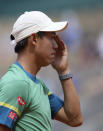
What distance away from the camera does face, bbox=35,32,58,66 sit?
2.25 m

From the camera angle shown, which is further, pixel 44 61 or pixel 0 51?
pixel 0 51

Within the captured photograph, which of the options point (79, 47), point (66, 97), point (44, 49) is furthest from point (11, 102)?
point (79, 47)

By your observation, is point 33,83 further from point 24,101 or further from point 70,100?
point 70,100

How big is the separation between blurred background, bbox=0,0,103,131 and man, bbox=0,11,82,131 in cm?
390

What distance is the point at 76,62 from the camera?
330 inches

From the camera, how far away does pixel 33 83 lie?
84.9 inches

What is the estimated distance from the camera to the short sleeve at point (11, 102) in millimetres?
1957

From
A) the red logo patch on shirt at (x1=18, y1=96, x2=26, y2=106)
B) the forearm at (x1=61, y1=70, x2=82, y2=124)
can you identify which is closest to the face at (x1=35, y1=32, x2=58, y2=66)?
the forearm at (x1=61, y1=70, x2=82, y2=124)

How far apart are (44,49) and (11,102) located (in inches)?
16.9

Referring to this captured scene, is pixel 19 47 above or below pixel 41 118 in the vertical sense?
above

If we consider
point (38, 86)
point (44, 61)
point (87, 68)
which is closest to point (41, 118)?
point (38, 86)

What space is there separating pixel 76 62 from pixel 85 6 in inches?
75.2

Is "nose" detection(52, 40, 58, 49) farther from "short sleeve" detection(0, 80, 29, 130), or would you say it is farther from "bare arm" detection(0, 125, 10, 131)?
"bare arm" detection(0, 125, 10, 131)

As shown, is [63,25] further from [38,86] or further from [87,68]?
[87,68]
